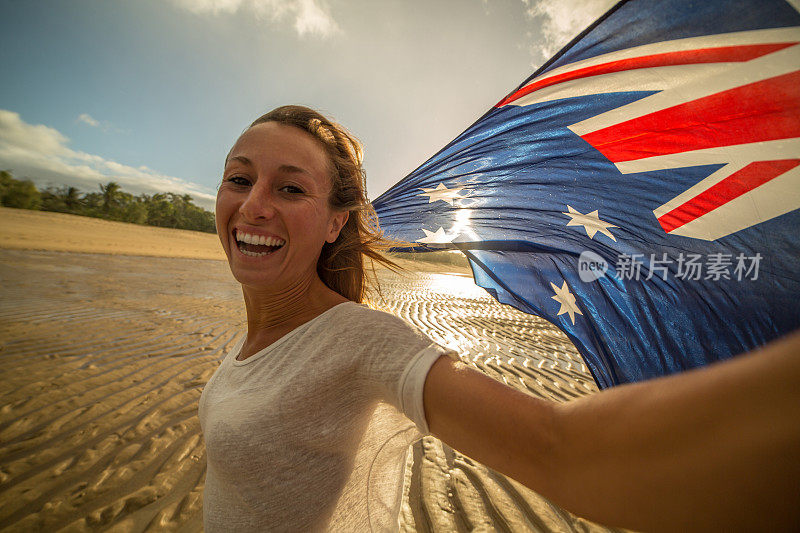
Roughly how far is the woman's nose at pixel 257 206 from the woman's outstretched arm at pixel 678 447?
1227 mm

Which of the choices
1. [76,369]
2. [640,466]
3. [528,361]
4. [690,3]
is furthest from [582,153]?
[76,369]

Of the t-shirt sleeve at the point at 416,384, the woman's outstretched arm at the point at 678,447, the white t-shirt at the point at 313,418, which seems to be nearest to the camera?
the woman's outstretched arm at the point at 678,447

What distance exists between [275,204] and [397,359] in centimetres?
95

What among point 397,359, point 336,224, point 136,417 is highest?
point 336,224

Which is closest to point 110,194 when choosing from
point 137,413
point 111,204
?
point 111,204

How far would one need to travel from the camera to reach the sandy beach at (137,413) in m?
2.29

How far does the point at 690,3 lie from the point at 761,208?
88 centimetres

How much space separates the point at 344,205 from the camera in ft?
5.49

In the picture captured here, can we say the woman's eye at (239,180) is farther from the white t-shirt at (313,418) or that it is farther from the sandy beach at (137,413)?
the sandy beach at (137,413)

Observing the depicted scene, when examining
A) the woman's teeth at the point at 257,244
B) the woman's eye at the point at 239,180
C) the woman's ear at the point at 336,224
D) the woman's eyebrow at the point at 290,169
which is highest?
the woman's eyebrow at the point at 290,169

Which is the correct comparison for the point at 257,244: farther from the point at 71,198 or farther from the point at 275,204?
the point at 71,198

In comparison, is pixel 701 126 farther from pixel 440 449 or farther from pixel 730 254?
pixel 440 449

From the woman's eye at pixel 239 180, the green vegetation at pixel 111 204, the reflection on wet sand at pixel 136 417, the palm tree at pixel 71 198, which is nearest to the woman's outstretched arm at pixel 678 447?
the woman's eye at pixel 239 180

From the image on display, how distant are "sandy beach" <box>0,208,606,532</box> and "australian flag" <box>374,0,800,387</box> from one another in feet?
4.14
